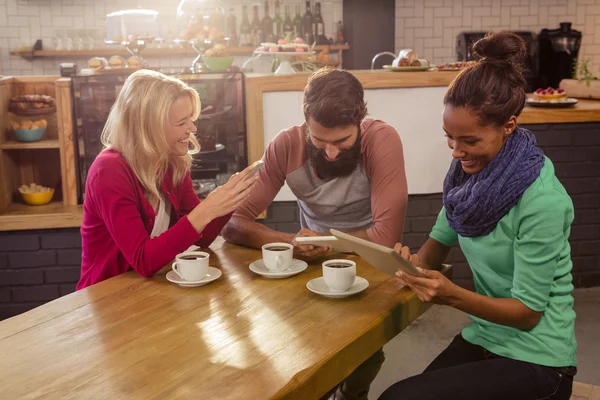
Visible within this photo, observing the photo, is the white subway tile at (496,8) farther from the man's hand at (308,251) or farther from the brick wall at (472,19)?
the man's hand at (308,251)

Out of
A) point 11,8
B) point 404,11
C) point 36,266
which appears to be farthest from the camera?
point 404,11

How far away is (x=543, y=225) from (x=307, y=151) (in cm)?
100

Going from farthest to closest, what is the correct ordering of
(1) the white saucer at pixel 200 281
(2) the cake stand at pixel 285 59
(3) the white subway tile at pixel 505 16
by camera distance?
(3) the white subway tile at pixel 505 16 → (2) the cake stand at pixel 285 59 → (1) the white saucer at pixel 200 281

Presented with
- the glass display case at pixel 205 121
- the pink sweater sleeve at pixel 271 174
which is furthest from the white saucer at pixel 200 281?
the glass display case at pixel 205 121

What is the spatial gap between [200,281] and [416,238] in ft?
7.75

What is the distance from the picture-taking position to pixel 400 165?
7.48 feet

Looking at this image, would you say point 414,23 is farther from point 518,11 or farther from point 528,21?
point 528,21

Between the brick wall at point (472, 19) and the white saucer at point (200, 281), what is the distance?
4.95 metres

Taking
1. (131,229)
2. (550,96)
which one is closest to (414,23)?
→ (550,96)

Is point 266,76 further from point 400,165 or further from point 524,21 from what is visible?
point 524,21

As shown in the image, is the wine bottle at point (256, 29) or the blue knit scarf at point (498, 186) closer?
the blue knit scarf at point (498, 186)

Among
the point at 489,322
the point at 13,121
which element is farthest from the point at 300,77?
the point at 489,322

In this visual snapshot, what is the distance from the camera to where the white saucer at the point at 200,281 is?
5.82 ft

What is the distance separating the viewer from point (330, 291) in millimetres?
1720
